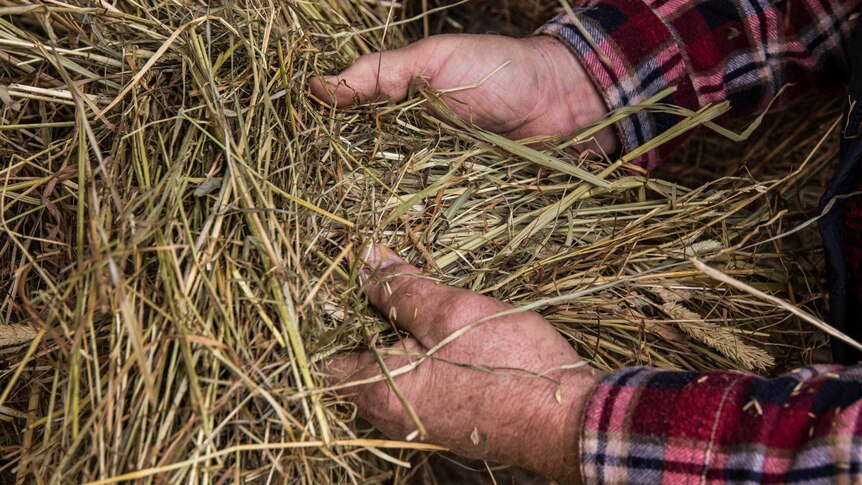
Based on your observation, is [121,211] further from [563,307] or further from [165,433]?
[563,307]

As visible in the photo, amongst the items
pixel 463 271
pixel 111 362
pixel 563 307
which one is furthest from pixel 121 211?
pixel 563 307

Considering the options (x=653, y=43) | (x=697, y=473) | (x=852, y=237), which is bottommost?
(x=697, y=473)

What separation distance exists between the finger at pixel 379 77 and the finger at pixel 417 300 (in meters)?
0.25

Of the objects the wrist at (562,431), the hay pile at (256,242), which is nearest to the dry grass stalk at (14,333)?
the hay pile at (256,242)

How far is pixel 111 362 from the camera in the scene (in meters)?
0.74

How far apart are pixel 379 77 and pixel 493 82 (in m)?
0.19

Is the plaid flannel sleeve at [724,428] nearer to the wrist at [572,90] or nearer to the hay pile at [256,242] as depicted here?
the hay pile at [256,242]

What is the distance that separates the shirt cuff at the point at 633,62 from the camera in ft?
3.92

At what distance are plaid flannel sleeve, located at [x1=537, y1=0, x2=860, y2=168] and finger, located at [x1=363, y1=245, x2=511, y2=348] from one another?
0.48 m

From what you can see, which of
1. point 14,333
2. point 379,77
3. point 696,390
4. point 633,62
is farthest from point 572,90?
point 14,333

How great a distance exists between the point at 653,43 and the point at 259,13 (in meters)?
0.65

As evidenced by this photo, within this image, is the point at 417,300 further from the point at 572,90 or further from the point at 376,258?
the point at 572,90

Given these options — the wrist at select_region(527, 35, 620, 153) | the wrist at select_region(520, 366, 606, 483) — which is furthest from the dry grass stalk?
the wrist at select_region(527, 35, 620, 153)

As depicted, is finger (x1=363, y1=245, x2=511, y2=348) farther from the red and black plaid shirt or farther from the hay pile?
the red and black plaid shirt
